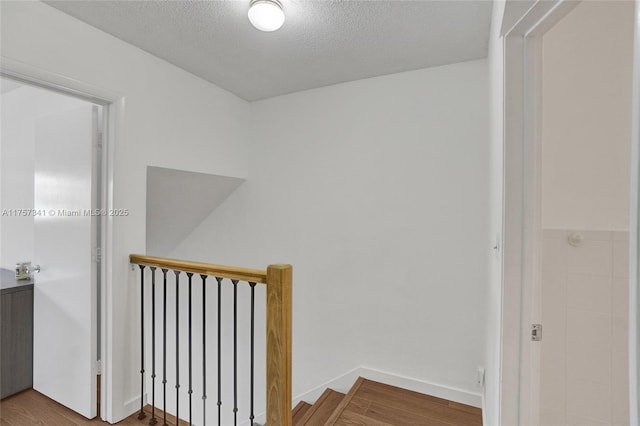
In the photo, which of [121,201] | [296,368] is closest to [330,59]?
[121,201]

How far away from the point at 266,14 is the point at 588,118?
65.1 inches

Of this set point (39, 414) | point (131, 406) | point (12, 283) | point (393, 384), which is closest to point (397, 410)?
point (393, 384)

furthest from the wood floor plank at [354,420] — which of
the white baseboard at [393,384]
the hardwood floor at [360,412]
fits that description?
the white baseboard at [393,384]

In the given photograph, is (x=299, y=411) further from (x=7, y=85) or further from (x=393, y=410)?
(x=7, y=85)

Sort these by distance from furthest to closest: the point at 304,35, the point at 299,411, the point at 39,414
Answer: the point at 299,411 < the point at 39,414 < the point at 304,35

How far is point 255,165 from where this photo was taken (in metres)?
2.95

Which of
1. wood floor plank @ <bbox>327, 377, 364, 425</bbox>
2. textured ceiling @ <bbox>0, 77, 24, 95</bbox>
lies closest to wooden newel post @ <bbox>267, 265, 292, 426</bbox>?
wood floor plank @ <bbox>327, 377, 364, 425</bbox>

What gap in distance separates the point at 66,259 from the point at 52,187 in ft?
1.65

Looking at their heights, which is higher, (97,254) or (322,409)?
(97,254)

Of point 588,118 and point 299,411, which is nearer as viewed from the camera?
point 588,118

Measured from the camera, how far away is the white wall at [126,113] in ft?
5.10

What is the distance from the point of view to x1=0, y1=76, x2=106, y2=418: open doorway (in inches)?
75.0

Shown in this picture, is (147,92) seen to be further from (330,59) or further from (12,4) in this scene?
(330,59)

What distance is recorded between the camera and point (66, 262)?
2.03m
